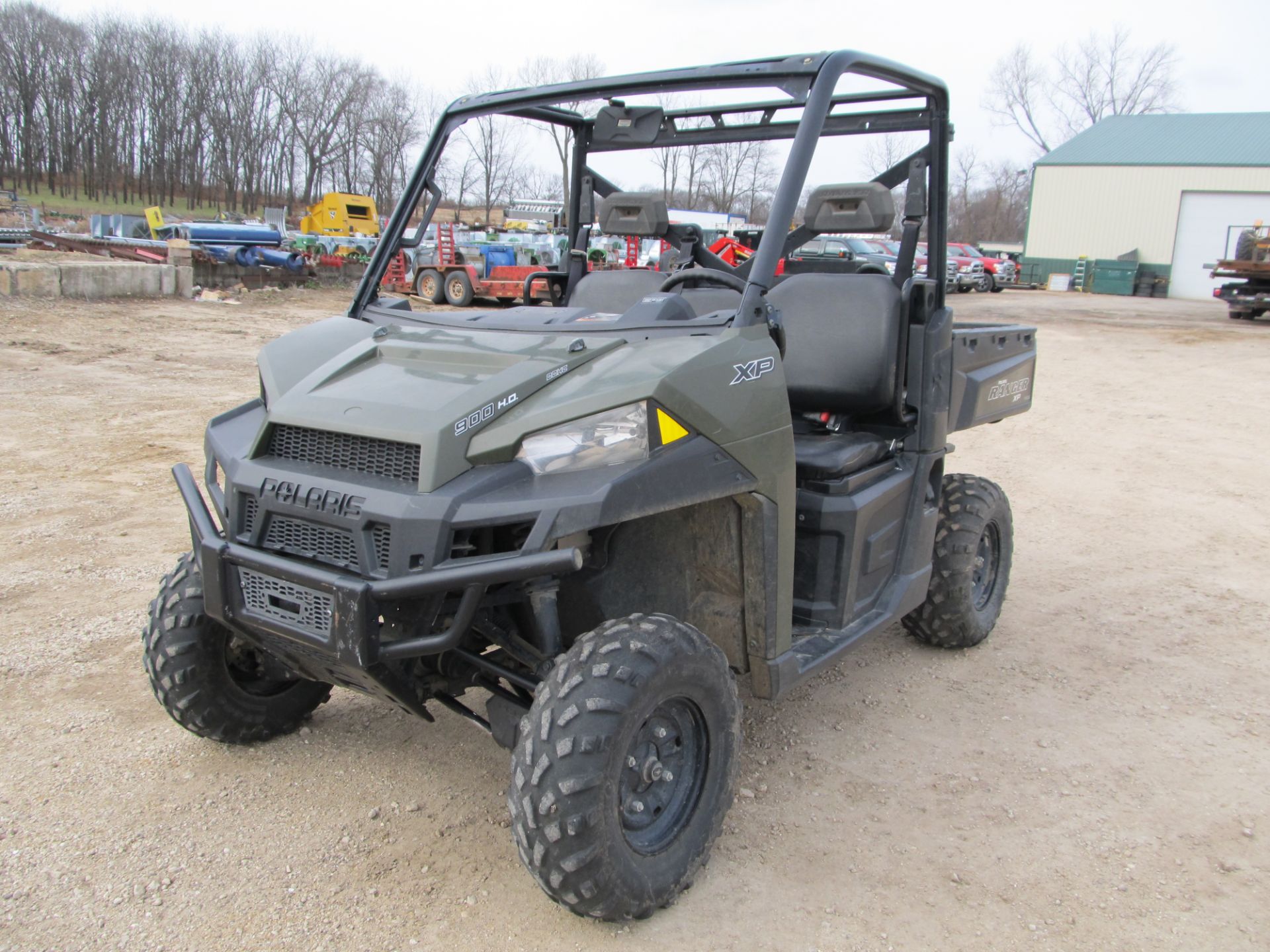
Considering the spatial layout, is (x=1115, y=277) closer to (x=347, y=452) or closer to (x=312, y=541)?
(x=347, y=452)

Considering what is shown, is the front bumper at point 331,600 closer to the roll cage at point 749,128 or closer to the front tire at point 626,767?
the front tire at point 626,767

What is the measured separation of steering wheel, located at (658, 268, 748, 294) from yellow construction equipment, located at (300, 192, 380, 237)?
28.8m

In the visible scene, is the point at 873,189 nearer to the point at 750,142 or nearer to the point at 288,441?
the point at 750,142

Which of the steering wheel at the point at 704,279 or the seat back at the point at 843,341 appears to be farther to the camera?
the seat back at the point at 843,341

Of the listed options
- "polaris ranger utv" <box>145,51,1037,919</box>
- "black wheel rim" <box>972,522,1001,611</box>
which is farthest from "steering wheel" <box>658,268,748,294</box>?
"black wheel rim" <box>972,522,1001,611</box>

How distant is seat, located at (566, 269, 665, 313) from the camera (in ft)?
13.1

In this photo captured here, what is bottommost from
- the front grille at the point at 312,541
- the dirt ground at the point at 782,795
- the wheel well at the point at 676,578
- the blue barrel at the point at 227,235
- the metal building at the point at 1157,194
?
the dirt ground at the point at 782,795

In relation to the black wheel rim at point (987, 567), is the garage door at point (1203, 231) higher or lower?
higher

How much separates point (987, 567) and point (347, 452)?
3188mm

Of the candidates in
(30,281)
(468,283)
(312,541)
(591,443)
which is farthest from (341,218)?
(591,443)

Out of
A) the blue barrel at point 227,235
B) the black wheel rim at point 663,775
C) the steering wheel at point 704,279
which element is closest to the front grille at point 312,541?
the black wheel rim at point 663,775

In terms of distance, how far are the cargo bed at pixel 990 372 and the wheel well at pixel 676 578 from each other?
150cm

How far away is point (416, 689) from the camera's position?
2721mm

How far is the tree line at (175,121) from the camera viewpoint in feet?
170
